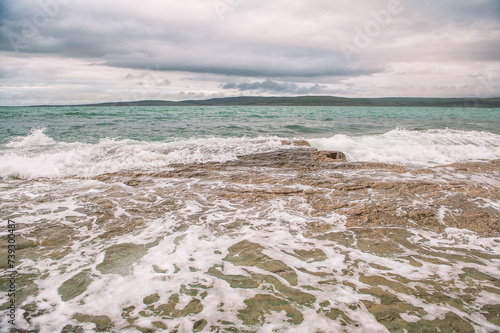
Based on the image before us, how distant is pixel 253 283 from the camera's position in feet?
10.7

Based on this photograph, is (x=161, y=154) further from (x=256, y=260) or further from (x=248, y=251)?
(x=256, y=260)

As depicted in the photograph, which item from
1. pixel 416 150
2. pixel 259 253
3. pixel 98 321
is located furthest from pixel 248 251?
pixel 416 150

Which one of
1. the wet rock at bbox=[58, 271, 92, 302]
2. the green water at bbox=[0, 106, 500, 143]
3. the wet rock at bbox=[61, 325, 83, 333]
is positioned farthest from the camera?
the green water at bbox=[0, 106, 500, 143]

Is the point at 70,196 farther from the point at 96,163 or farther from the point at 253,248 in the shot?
the point at 253,248

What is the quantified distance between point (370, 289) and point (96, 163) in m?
8.63

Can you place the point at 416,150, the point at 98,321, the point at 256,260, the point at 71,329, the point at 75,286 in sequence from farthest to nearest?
the point at 416,150 → the point at 256,260 → the point at 75,286 → the point at 98,321 → the point at 71,329

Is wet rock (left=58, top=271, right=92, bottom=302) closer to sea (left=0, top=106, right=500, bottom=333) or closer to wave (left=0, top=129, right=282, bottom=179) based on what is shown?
sea (left=0, top=106, right=500, bottom=333)

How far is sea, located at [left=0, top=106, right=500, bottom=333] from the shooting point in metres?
2.76

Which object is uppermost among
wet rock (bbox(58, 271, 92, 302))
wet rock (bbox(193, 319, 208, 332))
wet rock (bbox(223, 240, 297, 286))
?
wet rock (bbox(223, 240, 297, 286))

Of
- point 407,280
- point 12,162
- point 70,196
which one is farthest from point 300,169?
point 12,162

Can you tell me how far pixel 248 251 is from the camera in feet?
13.1

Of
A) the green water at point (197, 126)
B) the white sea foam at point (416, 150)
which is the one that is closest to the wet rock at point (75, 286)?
the white sea foam at point (416, 150)

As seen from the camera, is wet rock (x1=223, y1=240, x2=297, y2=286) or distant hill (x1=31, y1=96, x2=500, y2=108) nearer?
wet rock (x1=223, y1=240, x2=297, y2=286)

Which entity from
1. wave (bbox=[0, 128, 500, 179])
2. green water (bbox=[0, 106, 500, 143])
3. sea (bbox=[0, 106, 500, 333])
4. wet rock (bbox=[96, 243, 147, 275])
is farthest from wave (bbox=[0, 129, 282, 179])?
green water (bbox=[0, 106, 500, 143])
